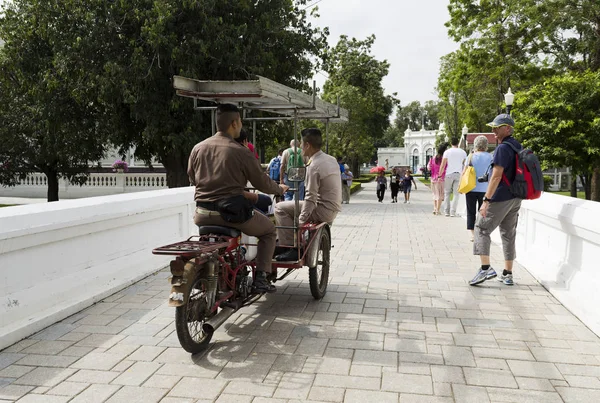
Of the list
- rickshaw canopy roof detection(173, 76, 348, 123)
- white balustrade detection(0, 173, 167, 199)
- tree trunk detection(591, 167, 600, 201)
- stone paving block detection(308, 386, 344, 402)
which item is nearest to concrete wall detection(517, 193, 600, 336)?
stone paving block detection(308, 386, 344, 402)

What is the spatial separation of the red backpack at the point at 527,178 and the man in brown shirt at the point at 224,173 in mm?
2868

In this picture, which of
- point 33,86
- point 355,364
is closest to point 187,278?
point 355,364

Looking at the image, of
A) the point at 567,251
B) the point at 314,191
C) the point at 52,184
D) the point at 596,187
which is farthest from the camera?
the point at 52,184

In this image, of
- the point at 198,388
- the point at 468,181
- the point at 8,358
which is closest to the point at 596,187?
the point at 468,181

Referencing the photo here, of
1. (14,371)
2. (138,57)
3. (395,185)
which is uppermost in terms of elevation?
(138,57)

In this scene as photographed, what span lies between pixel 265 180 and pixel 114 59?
1446 cm

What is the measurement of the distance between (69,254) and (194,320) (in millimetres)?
1889

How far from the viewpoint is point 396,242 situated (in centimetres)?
1012

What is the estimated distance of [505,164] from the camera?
6.03 m

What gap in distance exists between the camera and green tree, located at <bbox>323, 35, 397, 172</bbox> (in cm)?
3266

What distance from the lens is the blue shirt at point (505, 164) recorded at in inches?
238

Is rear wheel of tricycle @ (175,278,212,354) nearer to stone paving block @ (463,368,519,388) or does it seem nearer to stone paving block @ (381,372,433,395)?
stone paving block @ (381,372,433,395)

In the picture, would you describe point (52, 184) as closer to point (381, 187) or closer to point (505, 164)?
point (381, 187)

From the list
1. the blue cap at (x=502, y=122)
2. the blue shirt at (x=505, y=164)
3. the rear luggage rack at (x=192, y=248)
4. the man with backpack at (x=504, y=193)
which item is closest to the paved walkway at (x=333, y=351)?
the man with backpack at (x=504, y=193)
